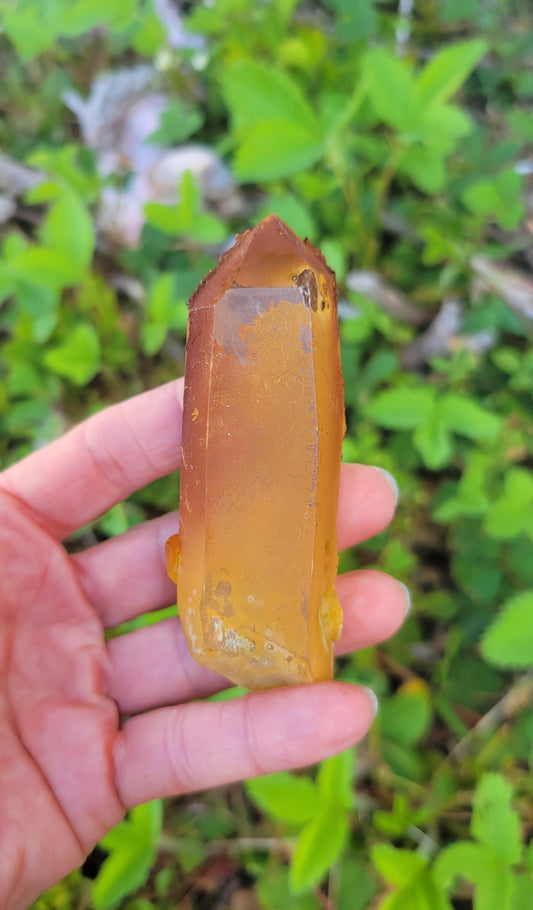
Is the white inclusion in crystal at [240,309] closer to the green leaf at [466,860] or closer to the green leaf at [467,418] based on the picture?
the green leaf at [467,418]

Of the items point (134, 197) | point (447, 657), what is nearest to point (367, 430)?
point (447, 657)

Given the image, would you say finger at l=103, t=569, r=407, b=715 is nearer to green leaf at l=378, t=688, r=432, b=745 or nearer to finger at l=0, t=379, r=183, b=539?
green leaf at l=378, t=688, r=432, b=745

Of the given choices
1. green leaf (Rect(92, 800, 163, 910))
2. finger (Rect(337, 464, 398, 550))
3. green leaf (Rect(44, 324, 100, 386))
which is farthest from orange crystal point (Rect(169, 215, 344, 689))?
green leaf (Rect(44, 324, 100, 386))

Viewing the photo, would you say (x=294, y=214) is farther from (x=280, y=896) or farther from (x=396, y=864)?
(x=280, y=896)

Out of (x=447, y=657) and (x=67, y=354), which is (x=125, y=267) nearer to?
(x=67, y=354)

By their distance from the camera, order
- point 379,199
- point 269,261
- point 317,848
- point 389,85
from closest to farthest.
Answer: point 269,261 → point 317,848 → point 389,85 → point 379,199

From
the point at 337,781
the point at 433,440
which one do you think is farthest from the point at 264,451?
the point at 337,781
